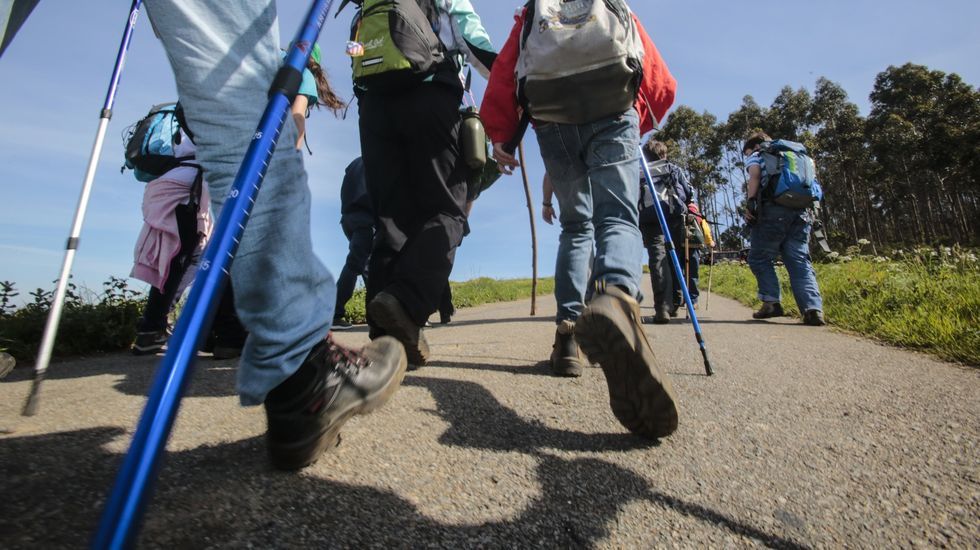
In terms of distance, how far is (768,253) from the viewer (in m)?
5.57

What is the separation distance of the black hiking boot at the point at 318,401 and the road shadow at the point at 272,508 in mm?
80

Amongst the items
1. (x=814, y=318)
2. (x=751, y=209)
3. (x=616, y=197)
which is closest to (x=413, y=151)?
(x=616, y=197)

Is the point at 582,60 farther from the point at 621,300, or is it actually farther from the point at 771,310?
the point at 771,310

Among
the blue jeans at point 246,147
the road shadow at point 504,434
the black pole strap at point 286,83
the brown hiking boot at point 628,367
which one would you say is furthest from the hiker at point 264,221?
the brown hiking boot at point 628,367

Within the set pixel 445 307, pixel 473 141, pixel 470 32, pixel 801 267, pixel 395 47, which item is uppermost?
pixel 470 32

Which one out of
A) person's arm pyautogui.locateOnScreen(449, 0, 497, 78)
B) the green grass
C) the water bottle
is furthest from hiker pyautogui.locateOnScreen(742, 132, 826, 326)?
the water bottle

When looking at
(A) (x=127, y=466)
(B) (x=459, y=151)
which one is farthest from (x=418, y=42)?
(A) (x=127, y=466)

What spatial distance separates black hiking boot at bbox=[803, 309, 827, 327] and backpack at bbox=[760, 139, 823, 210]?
1262 mm

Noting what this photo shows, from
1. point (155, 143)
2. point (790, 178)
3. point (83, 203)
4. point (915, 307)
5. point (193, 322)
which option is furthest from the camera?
point (790, 178)

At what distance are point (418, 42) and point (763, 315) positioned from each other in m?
5.05

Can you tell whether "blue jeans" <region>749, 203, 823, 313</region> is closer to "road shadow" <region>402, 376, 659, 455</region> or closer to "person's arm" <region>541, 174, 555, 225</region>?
"person's arm" <region>541, 174, 555, 225</region>

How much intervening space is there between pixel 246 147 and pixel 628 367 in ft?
3.80

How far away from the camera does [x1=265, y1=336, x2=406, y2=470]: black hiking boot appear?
1.16 metres

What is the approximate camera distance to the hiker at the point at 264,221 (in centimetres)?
102
